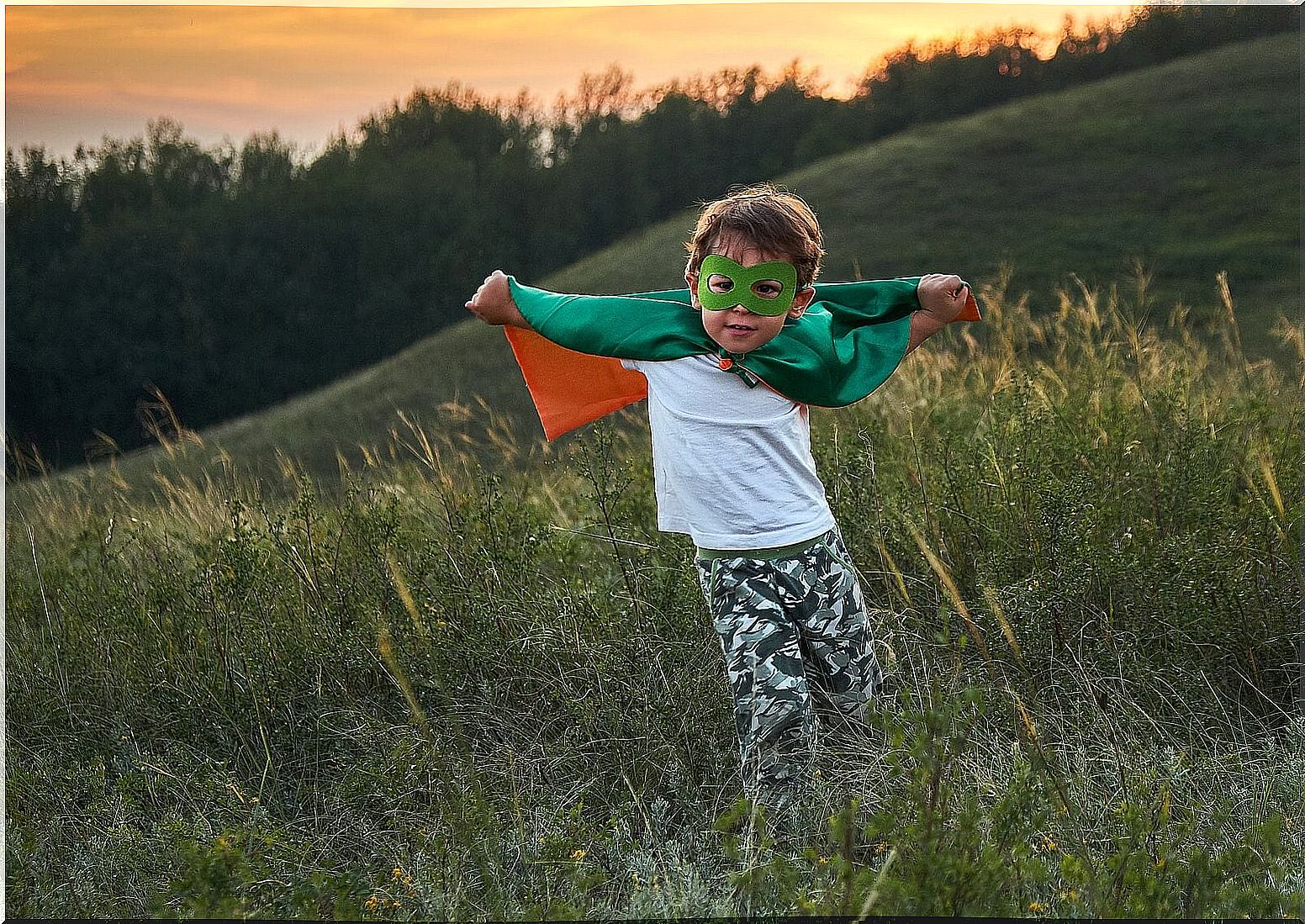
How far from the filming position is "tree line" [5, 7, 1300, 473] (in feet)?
93.5

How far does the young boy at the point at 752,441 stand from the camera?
2826mm

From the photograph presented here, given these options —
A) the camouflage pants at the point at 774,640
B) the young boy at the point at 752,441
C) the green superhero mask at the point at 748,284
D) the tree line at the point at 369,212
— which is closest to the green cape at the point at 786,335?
the young boy at the point at 752,441

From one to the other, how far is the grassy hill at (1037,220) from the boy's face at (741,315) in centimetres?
1140

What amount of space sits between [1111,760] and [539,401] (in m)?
1.83

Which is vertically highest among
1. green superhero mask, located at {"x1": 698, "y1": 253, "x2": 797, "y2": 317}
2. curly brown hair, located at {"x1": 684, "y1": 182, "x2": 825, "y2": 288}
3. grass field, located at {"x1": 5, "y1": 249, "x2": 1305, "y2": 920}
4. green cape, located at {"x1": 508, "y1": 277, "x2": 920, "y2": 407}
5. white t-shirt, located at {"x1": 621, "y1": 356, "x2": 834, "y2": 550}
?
curly brown hair, located at {"x1": 684, "y1": 182, "x2": 825, "y2": 288}

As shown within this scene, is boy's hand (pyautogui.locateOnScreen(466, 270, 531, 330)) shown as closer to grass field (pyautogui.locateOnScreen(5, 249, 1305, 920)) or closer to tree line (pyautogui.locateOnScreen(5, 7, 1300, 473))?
grass field (pyautogui.locateOnScreen(5, 249, 1305, 920))

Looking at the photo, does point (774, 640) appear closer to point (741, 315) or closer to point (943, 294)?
point (741, 315)

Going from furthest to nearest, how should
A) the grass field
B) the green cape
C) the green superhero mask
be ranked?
the green cape → the green superhero mask → the grass field

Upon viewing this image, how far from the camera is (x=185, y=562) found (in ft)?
14.5

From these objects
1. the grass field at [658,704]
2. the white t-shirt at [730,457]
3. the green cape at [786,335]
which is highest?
the green cape at [786,335]

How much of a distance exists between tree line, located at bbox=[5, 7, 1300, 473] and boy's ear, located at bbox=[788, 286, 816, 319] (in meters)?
26.2

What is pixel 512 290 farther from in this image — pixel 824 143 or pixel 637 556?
pixel 824 143

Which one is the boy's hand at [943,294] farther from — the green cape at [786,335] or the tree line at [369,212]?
the tree line at [369,212]

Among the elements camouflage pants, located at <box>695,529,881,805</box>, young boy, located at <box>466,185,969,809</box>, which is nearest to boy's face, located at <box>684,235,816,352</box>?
young boy, located at <box>466,185,969,809</box>
